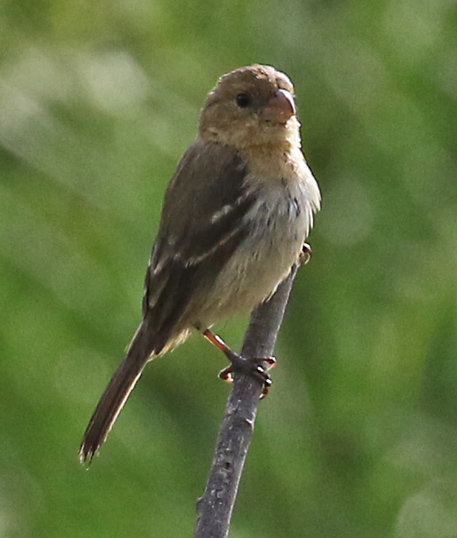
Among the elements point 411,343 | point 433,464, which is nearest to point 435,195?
point 411,343

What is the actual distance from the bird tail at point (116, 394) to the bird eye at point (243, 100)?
36.2 inches

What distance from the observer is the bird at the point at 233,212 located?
3.96 meters

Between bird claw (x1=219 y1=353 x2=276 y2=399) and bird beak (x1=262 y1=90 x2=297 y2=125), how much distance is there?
2.71 feet

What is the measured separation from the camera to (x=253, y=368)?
135 inches

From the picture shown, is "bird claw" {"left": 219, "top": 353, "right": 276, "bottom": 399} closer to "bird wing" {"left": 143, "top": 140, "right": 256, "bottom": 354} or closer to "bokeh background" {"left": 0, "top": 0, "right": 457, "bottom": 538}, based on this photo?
"bokeh background" {"left": 0, "top": 0, "right": 457, "bottom": 538}

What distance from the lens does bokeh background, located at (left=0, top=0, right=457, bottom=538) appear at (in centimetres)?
330

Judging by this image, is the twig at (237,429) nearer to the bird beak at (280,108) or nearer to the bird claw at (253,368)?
the bird claw at (253,368)

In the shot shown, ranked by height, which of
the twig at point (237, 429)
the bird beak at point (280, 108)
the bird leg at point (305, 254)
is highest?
the bird beak at point (280, 108)

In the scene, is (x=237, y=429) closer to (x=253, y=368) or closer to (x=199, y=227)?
(x=253, y=368)

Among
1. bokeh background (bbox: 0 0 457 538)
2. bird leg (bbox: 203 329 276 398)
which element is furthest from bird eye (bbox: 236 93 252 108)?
bird leg (bbox: 203 329 276 398)

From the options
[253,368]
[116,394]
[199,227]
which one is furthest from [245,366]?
[199,227]

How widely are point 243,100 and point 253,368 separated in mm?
1203

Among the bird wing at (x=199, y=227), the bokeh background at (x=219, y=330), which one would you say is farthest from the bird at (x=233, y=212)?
the bokeh background at (x=219, y=330)

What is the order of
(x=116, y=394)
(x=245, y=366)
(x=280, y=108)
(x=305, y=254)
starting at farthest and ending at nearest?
1. (x=280, y=108)
2. (x=305, y=254)
3. (x=116, y=394)
4. (x=245, y=366)
